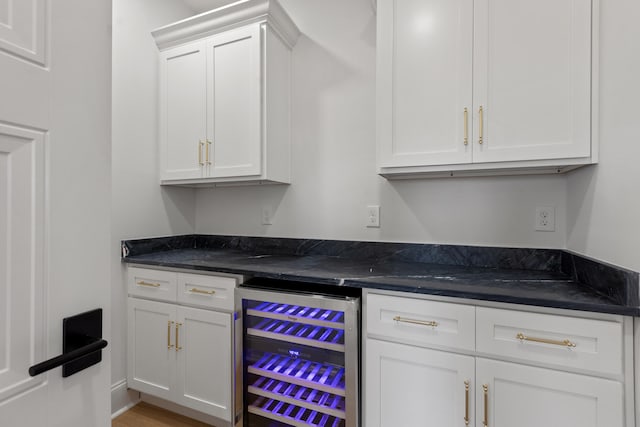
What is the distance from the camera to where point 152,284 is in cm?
190

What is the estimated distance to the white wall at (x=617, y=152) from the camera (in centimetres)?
103

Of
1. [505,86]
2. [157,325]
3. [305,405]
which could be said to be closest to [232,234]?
[157,325]

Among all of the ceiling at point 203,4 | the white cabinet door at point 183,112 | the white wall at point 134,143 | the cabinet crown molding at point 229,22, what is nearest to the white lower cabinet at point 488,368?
the white cabinet door at point 183,112

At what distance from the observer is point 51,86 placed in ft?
1.81

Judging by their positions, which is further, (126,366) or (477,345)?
(126,366)

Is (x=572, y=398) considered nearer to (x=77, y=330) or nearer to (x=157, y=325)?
(x=77, y=330)

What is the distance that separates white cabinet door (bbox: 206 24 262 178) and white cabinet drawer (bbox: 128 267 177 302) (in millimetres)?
703

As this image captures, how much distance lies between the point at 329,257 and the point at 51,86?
5.52 feet

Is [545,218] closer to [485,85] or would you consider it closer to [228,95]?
[485,85]

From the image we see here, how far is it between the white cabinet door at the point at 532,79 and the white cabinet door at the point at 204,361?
5.29ft

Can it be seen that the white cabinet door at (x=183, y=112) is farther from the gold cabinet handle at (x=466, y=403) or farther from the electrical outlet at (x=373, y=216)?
the gold cabinet handle at (x=466, y=403)

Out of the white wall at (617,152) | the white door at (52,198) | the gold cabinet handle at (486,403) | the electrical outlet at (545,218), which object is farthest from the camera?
the electrical outlet at (545,218)

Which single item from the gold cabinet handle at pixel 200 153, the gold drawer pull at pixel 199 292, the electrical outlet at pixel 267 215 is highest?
the gold cabinet handle at pixel 200 153

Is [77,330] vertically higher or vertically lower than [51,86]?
lower
